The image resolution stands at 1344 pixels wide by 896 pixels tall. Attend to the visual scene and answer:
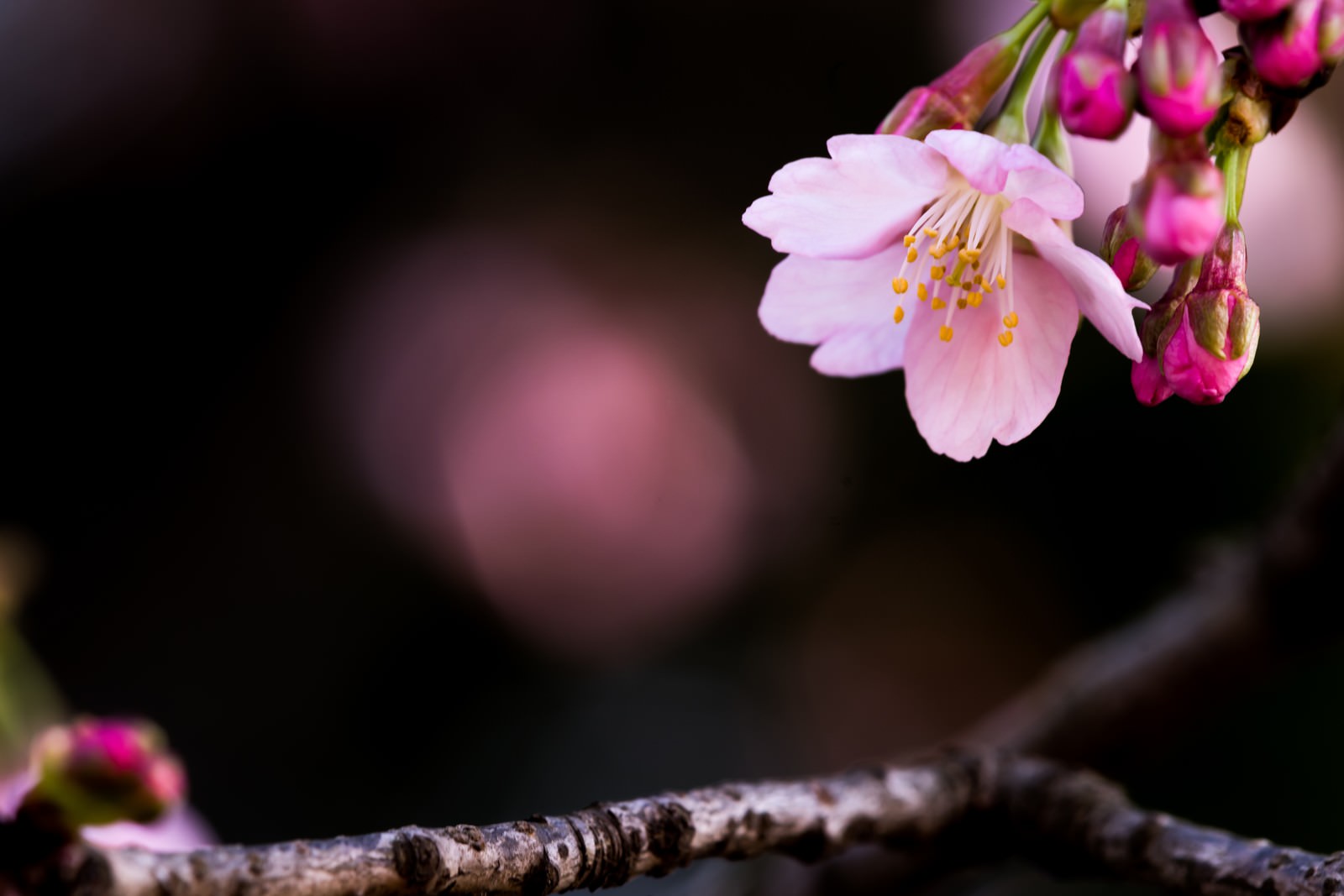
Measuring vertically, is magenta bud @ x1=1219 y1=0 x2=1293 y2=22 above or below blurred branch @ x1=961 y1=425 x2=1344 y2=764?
above

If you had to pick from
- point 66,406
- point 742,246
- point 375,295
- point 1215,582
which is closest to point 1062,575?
point 742,246

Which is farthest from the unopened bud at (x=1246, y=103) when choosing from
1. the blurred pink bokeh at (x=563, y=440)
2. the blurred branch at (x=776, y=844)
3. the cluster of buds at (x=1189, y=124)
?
the blurred pink bokeh at (x=563, y=440)

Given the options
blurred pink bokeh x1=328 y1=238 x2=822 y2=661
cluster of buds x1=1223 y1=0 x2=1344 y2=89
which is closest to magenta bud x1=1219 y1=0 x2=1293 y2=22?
cluster of buds x1=1223 y1=0 x2=1344 y2=89

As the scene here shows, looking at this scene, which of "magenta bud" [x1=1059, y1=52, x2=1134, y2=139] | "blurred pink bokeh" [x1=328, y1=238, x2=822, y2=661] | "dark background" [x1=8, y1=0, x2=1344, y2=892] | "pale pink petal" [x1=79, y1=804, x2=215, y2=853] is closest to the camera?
"magenta bud" [x1=1059, y1=52, x2=1134, y2=139]

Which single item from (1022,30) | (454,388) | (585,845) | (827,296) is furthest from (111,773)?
(454,388)

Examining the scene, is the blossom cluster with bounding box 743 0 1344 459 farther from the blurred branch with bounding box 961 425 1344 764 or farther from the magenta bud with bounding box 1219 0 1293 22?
the blurred branch with bounding box 961 425 1344 764

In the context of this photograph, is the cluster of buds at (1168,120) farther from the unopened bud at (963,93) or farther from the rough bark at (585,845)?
the rough bark at (585,845)

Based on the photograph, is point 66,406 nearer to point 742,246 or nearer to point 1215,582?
point 742,246
